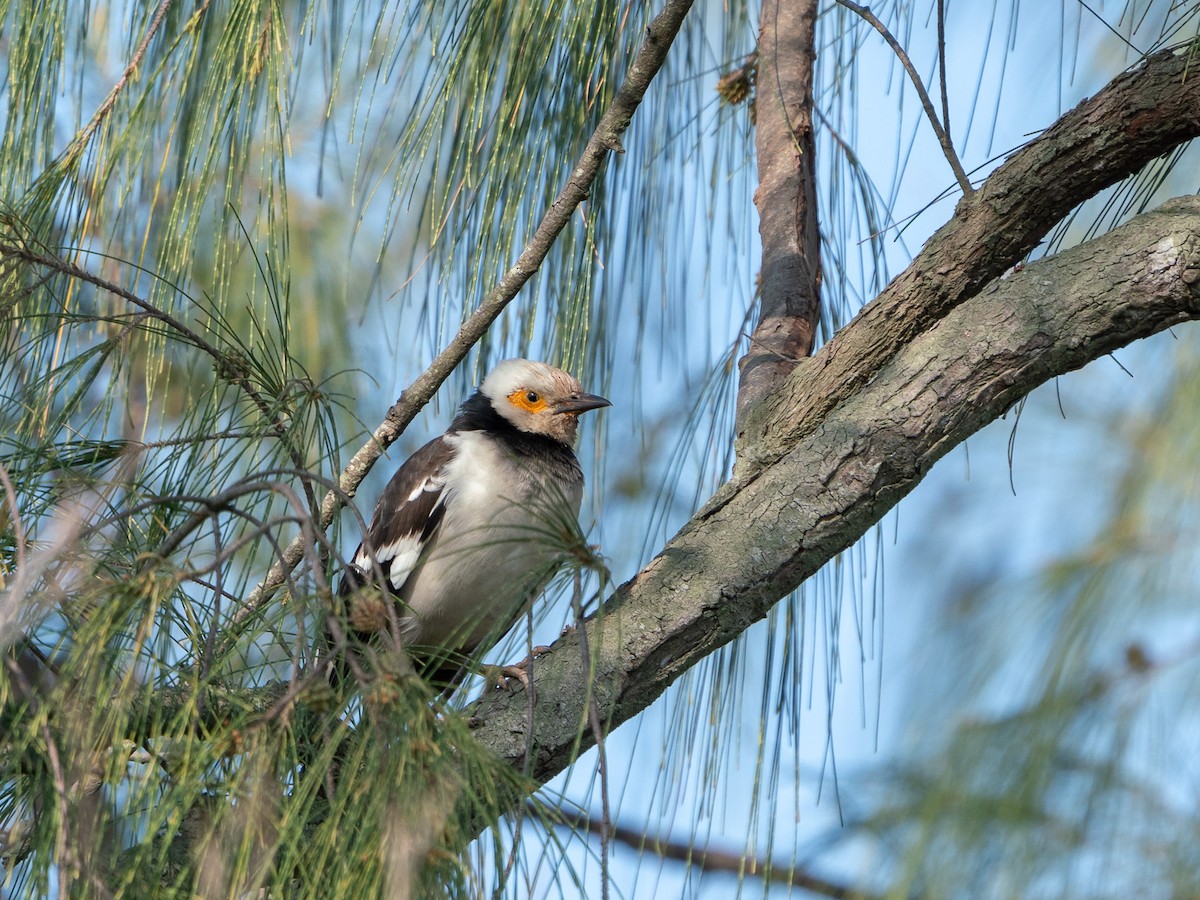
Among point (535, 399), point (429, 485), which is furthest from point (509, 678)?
point (535, 399)

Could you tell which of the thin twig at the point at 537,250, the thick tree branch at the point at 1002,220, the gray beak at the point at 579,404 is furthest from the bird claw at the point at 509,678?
the gray beak at the point at 579,404

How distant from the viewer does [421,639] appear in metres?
3.68

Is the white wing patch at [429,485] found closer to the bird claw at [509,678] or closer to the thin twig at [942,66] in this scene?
the bird claw at [509,678]

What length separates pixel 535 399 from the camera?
4.00 meters

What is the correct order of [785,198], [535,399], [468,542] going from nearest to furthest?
[785,198] < [468,542] < [535,399]

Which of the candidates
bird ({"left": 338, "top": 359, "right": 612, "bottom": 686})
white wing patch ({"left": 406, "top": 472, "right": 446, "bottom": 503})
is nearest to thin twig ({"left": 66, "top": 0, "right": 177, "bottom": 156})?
bird ({"left": 338, "top": 359, "right": 612, "bottom": 686})

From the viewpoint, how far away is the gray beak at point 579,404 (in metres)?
3.59

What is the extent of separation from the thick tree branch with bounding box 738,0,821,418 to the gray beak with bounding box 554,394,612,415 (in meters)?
0.65

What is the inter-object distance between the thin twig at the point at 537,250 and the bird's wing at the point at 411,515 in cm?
84

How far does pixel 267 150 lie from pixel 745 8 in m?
1.65

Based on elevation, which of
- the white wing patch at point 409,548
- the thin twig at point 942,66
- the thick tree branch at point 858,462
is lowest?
the thick tree branch at point 858,462

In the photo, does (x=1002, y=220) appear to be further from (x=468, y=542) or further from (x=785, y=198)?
(x=468, y=542)

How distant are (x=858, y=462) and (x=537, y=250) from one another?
0.85 meters

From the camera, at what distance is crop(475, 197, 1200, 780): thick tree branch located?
87.3 inches
